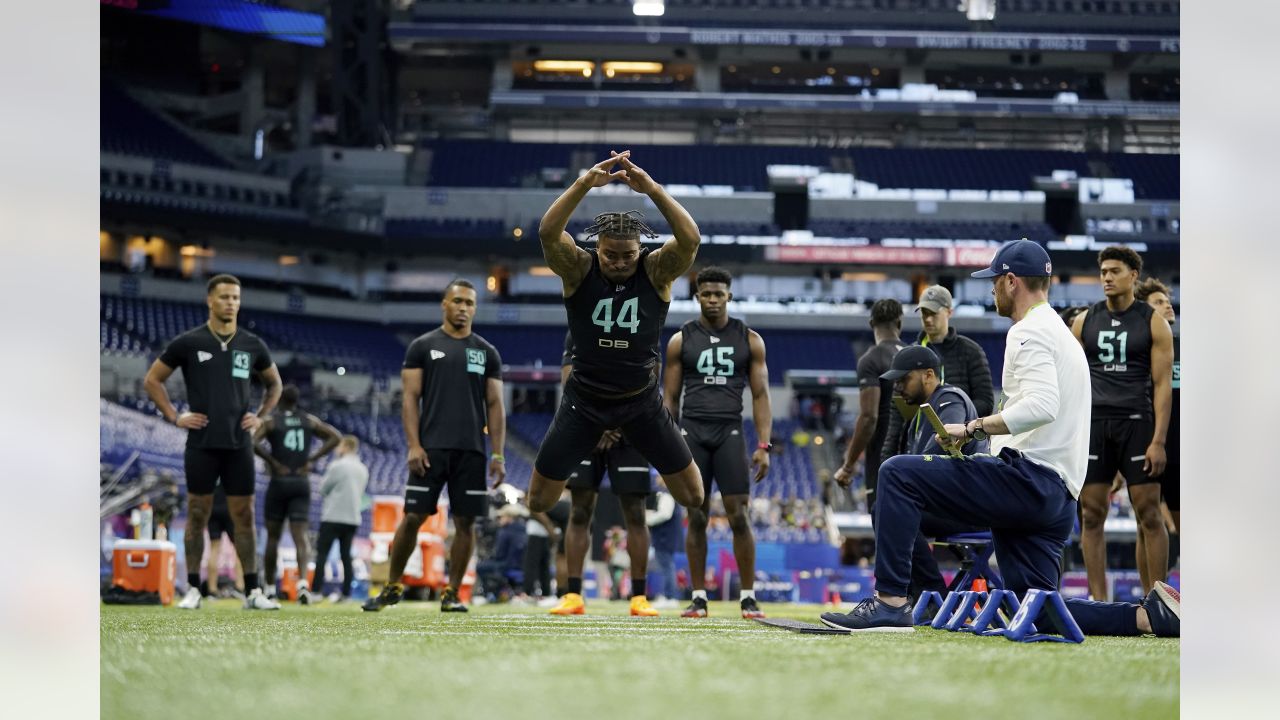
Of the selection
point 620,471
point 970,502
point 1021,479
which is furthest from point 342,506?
point 1021,479

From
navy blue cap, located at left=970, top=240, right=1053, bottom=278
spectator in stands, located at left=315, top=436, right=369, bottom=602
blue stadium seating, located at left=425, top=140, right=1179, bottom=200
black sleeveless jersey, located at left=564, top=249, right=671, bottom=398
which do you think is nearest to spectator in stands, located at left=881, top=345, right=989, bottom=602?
navy blue cap, located at left=970, top=240, right=1053, bottom=278

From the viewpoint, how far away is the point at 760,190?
145 feet

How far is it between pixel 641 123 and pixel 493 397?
1548 inches

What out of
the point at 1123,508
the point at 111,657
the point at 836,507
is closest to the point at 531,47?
the point at 836,507

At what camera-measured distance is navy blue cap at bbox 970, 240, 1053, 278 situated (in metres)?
5.93

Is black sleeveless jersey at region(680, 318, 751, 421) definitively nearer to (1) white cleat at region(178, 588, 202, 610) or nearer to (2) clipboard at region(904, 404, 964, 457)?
(2) clipboard at region(904, 404, 964, 457)

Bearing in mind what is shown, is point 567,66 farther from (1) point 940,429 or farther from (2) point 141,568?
(1) point 940,429

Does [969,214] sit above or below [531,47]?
below

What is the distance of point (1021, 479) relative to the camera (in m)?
5.74

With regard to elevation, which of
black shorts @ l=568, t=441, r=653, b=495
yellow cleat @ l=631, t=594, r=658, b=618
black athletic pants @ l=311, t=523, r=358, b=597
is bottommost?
black athletic pants @ l=311, t=523, r=358, b=597

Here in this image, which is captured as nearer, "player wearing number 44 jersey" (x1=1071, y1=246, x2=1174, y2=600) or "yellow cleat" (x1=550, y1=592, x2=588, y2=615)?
"player wearing number 44 jersey" (x1=1071, y1=246, x2=1174, y2=600)

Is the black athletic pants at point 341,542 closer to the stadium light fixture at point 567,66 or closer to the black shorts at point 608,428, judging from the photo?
the black shorts at point 608,428

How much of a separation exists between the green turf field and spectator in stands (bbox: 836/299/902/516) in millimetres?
3360
